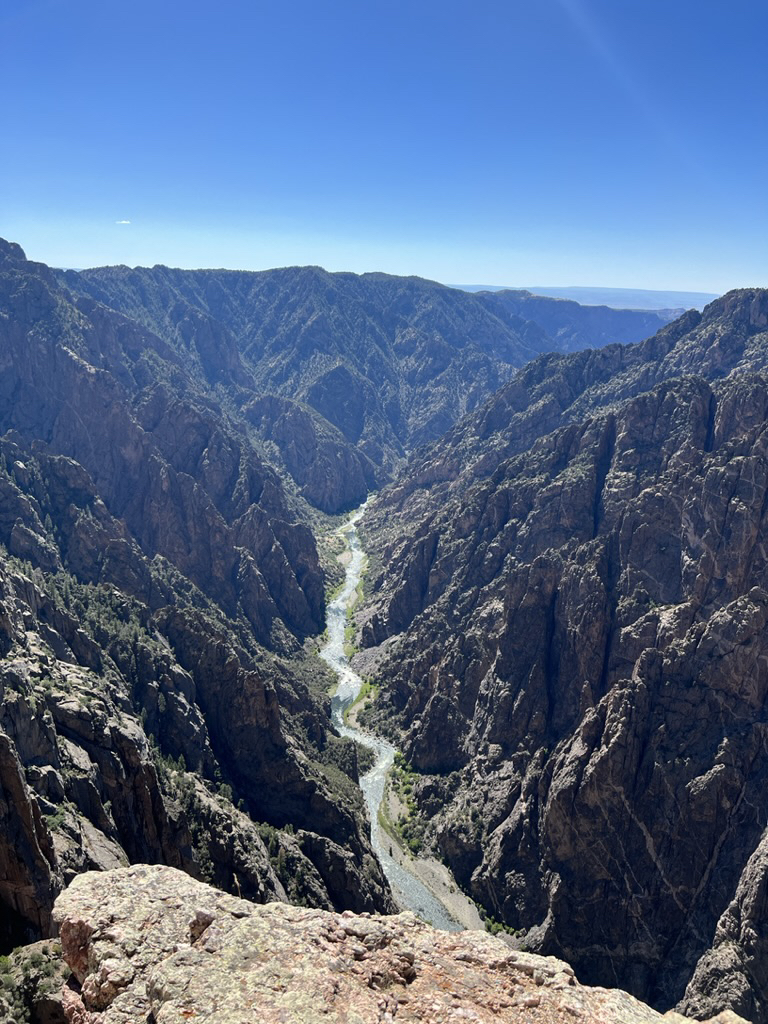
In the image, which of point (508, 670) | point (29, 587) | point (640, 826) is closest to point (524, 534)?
point (508, 670)

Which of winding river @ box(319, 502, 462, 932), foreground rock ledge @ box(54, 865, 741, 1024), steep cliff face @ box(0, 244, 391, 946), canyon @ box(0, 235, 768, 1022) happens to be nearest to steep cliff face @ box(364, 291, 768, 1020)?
canyon @ box(0, 235, 768, 1022)

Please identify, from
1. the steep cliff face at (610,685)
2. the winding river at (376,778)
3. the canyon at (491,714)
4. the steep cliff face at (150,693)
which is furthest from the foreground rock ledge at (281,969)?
the winding river at (376,778)

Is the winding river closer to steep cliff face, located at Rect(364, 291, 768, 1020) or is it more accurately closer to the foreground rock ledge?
steep cliff face, located at Rect(364, 291, 768, 1020)

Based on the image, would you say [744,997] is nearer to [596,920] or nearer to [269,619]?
[596,920]

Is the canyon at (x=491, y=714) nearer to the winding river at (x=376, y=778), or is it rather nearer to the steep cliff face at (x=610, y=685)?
the steep cliff face at (x=610, y=685)

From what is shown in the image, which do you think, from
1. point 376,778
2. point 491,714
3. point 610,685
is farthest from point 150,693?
point 610,685

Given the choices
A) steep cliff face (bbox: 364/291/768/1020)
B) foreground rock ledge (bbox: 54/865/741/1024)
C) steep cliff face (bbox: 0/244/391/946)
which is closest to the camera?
foreground rock ledge (bbox: 54/865/741/1024)
